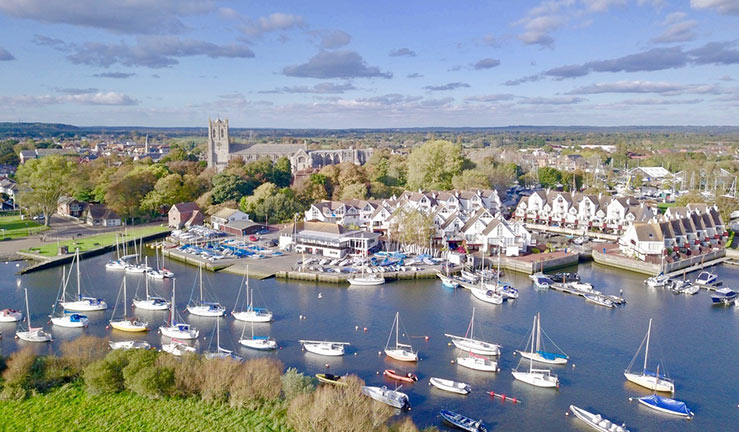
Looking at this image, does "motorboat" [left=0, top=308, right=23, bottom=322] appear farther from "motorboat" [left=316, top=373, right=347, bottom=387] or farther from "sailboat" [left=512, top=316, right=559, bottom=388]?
"sailboat" [left=512, top=316, right=559, bottom=388]

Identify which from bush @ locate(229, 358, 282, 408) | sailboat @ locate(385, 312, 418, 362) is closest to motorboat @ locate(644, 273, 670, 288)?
sailboat @ locate(385, 312, 418, 362)

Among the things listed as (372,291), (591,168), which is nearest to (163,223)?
(372,291)

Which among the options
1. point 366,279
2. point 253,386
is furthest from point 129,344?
point 366,279

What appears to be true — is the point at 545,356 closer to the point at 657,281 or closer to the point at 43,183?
the point at 657,281

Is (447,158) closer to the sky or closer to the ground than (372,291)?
closer to the sky

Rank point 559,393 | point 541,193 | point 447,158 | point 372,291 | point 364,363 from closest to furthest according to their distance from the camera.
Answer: point 559,393
point 364,363
point 372,291
point 541,193
point 447,158

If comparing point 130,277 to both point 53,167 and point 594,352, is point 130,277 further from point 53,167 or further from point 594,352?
point 594,352
